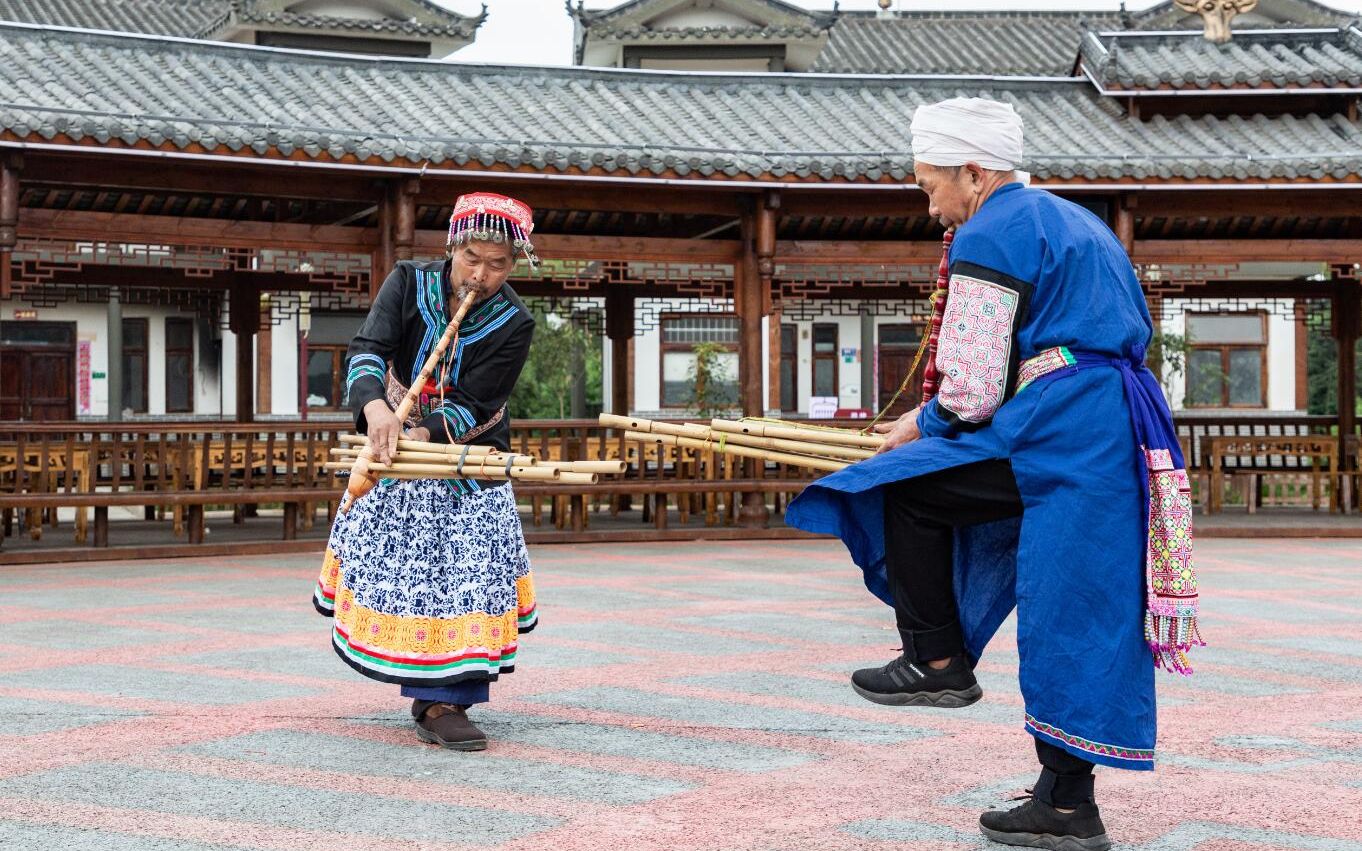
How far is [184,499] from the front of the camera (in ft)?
36.0

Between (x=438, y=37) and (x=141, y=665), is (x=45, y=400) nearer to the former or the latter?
(x=438, y=37)

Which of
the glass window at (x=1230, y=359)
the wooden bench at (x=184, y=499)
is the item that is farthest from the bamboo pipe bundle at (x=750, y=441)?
the glass window at (x=1230, y=359)

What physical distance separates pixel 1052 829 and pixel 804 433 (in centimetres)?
111

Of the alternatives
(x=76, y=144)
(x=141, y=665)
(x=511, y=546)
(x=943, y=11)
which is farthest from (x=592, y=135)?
(x=943, y=11)

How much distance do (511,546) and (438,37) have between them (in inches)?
942

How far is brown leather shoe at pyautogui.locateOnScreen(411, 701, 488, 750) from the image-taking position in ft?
15.0

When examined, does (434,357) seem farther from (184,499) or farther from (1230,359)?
(1230,359)

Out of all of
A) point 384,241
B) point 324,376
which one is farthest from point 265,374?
point 384,241

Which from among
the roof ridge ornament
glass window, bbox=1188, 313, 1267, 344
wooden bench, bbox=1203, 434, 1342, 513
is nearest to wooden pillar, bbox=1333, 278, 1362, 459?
wooden bench, bbox=1203, 434, 1342, 513

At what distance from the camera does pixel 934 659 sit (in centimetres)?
373

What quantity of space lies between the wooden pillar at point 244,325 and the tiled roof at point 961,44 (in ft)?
53.7

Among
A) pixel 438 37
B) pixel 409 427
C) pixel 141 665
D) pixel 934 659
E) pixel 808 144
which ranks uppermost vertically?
pixel 438 37

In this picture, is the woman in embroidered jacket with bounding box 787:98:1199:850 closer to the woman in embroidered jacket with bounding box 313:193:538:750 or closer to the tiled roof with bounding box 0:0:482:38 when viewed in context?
the woman in embroidered jacket with bounding box 313:193:538:750

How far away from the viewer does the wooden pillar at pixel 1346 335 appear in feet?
49.3
